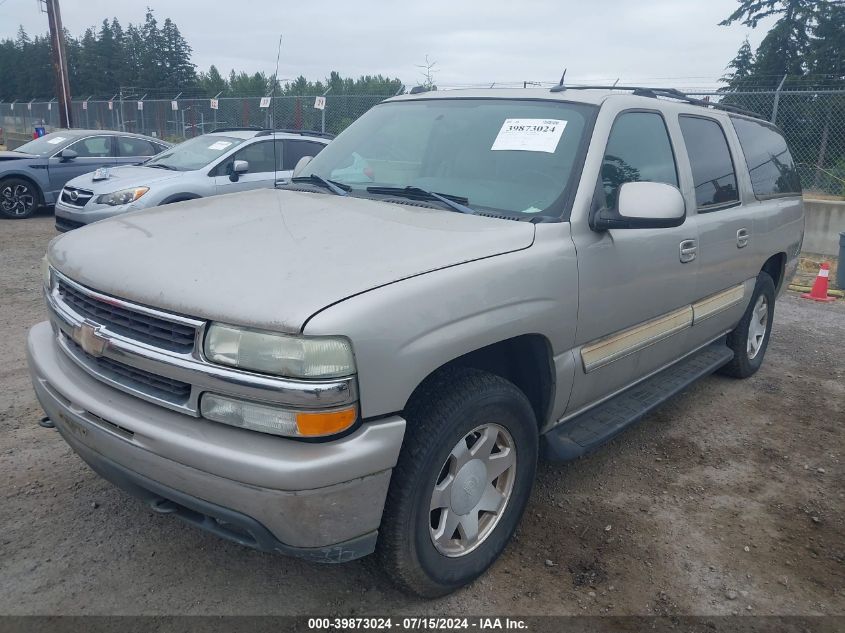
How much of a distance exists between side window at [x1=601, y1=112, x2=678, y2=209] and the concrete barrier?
7.62 m

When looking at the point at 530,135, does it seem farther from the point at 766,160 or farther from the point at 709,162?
the point at 766,160

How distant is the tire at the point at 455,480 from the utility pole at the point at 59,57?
862 inches

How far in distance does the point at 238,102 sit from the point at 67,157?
8.13 meters

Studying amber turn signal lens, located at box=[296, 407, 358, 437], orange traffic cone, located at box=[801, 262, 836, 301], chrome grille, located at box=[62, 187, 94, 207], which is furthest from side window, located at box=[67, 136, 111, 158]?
amber turn signal lens, located at box=[296, 407, 358, 437]

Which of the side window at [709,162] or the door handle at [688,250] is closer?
the door handle at [688,250]

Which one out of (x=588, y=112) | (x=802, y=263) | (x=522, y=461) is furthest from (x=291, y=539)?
(x=802, y=263)

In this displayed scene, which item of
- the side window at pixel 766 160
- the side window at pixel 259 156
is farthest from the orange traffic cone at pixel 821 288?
the side window at pixel 259 156

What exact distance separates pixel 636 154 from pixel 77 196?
25.9 ft

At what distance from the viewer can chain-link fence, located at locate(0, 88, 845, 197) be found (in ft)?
37.3

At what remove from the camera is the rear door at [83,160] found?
11.8 m

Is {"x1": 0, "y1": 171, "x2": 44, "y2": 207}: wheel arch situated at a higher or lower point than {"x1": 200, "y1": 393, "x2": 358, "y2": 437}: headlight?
lower

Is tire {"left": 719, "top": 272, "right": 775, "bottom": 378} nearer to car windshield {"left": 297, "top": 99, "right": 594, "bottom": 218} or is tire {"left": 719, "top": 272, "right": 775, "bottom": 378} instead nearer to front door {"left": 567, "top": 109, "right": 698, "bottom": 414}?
front door {"left": 567, "top": 109, "right": 698, "bottom": 414}

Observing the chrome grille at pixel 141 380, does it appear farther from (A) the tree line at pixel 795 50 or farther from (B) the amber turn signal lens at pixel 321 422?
(A) the tree line at pixel 795 50

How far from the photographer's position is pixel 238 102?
19.1 metres
